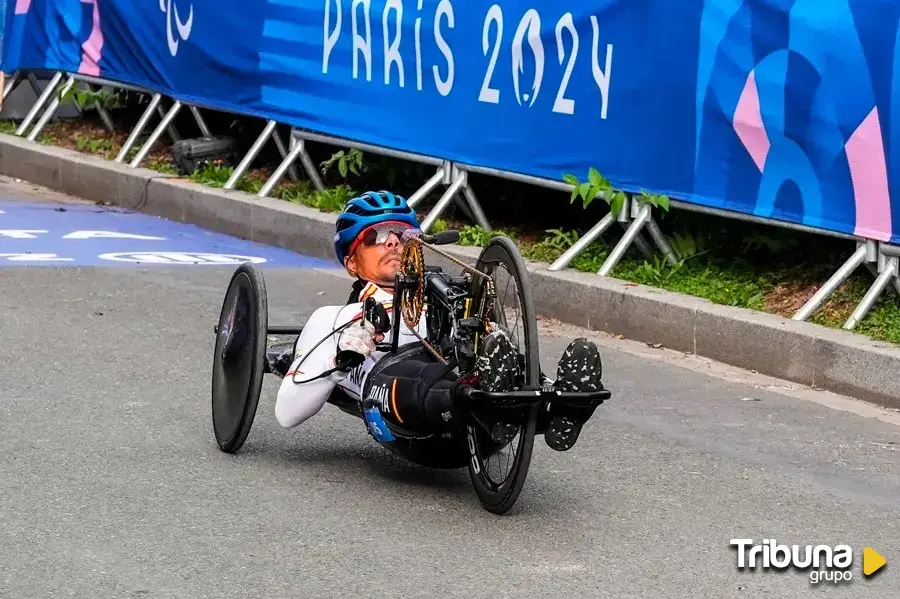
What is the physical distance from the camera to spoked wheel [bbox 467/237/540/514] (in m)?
4.91

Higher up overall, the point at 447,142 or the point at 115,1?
the point at 115,1

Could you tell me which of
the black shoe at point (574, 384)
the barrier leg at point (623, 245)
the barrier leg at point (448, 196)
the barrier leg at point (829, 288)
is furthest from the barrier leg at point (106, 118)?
the black shoe at point (574, 384)

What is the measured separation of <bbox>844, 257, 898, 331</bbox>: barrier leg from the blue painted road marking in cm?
402

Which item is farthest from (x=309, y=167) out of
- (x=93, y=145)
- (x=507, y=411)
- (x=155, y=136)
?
(x=507, y=411)

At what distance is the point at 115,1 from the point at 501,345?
9718 millimetres

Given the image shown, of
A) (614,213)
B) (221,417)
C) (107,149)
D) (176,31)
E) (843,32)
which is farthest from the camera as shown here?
(107,149)

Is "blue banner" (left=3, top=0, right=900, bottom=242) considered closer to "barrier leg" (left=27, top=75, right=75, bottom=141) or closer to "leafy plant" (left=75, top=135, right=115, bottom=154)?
"leafy plant" (left=75, top=135, right=115, bottom=154)

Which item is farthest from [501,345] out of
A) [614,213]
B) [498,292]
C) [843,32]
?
[614,213]

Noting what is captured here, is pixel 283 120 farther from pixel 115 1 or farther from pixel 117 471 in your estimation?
pixel 117 471

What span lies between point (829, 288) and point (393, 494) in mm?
3140

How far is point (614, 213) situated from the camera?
886cm

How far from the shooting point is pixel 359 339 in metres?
5.36

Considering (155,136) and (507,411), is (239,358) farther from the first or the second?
(155,136)

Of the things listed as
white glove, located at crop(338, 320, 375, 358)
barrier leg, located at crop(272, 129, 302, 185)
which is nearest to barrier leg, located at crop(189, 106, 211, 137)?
barrier leg, located at crop(272, 129, 302, 185)
